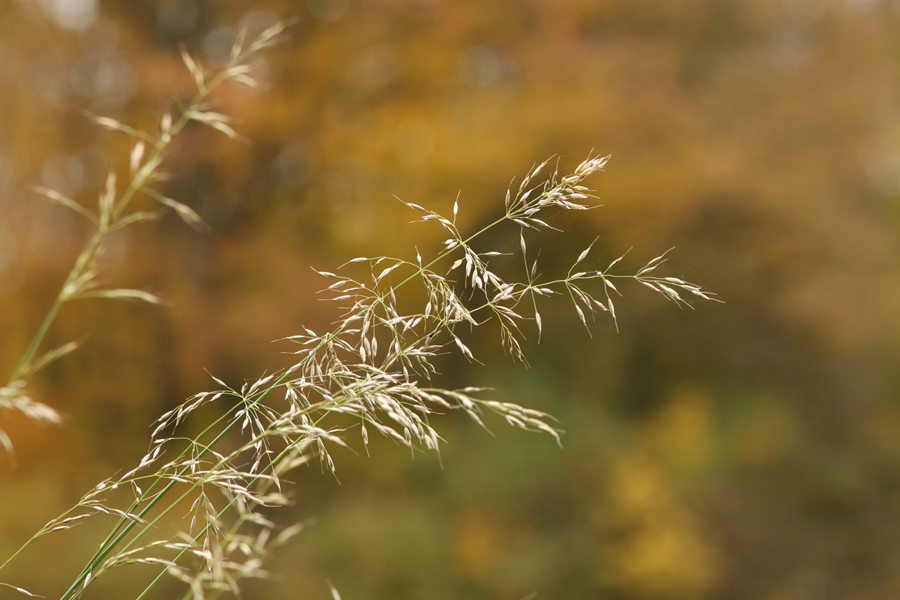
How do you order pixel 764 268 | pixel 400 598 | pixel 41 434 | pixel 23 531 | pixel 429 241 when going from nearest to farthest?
1. pixel 23 531
2. pixel 400 598
3. pixel 41 434
4. pixel 429 241
5. pixel 764 268

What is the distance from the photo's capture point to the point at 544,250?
20.9 feet

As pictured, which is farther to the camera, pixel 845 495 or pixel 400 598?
pixel 845 495

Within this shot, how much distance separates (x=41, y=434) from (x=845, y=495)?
6917mm

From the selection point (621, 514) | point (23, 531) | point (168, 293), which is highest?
point (168, 293)

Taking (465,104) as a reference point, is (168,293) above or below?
below

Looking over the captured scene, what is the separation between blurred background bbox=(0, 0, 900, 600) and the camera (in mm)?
6352

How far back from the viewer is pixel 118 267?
6.43m

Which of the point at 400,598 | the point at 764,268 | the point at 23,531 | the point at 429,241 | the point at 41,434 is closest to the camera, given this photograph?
the point at 23,531

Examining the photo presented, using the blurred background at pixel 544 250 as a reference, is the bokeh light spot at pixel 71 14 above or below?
above

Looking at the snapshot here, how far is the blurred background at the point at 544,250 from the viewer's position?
6352 mm

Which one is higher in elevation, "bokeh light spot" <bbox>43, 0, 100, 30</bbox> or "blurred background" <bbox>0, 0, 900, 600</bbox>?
"bokeh light spot" <bbox>43, 0, 100, 30</bbox>

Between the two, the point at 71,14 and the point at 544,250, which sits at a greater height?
the point at 71,14

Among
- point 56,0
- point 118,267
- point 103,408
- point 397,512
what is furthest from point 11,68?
point 397,512

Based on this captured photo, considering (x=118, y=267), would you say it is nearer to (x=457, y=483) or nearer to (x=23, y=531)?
(x=23, y=531)
